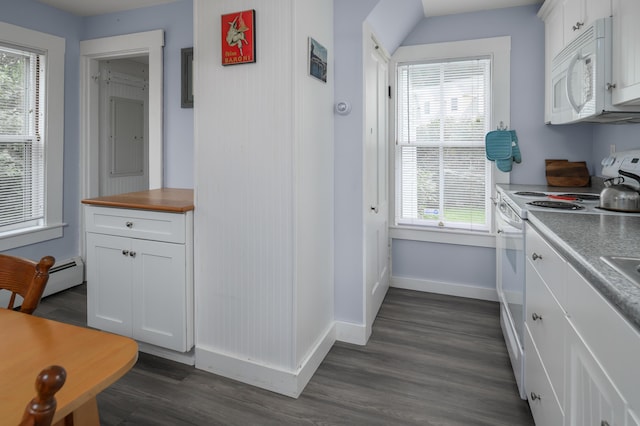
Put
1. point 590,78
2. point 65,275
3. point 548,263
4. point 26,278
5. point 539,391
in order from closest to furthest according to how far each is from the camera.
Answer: point 26,278
point 548,263
point 539,391
point 590,78
point 65,275

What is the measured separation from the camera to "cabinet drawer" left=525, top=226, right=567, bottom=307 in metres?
1.28

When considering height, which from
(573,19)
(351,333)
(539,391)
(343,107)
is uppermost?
(573,19)

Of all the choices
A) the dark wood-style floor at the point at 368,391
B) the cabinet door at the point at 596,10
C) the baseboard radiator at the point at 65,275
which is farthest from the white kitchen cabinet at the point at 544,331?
the baseboard radiator at the point at 65,275

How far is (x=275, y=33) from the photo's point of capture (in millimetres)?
2029

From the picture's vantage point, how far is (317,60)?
89.8 inches

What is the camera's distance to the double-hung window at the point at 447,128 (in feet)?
10.8

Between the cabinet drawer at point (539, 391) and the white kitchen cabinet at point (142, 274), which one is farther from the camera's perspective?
the white kitchen cabinet at point (142, 274)

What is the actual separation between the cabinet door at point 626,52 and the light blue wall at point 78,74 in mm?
2972

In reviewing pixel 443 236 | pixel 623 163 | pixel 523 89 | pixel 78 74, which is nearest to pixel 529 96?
pixel 523 89

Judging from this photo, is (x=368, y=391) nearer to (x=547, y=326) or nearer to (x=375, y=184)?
(x=547, y=326)

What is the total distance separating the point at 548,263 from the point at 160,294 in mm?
2024

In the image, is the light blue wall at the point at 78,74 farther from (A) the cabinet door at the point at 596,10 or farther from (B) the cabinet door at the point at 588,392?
(B) the cabinet door at the point at 588,392

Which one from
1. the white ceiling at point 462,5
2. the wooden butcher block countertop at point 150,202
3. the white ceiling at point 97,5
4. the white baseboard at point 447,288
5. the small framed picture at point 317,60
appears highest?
the white ceiling at point 97,5

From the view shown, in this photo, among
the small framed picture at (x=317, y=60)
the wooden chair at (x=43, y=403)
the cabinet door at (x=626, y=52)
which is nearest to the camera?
the wooden chair at (x=43, y=403)
